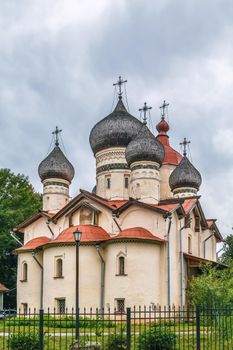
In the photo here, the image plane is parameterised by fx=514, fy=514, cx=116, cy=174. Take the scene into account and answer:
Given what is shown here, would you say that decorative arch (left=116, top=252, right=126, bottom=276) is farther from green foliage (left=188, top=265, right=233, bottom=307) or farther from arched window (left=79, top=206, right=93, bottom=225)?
arched window (left=79, top=206, right=93, bottom=225)

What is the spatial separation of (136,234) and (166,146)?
48.4ft

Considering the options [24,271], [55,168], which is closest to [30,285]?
[24,271]

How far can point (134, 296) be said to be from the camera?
25.2 metres

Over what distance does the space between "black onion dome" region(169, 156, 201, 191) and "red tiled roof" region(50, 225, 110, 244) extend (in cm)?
896

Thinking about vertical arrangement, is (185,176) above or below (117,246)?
above

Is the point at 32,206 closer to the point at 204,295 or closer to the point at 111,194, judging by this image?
the point at 111,194

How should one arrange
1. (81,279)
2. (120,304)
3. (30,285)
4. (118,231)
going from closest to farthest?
(120,304), (81,279), (118,231), (30,285)

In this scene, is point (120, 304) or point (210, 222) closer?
point (120, 304)

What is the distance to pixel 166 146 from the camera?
39.5 meters

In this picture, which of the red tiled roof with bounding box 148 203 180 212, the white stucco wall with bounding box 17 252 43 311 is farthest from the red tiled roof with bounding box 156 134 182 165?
the white stucco wall with bounding box 17 252 43 311

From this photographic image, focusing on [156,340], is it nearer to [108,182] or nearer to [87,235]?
[87,235]

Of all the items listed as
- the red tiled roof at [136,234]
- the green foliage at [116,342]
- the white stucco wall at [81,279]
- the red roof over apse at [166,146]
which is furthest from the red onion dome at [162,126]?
the green foliage at [116,342]

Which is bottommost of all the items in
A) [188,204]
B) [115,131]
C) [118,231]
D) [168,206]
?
[118,231]

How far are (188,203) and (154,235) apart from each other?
4.52m
